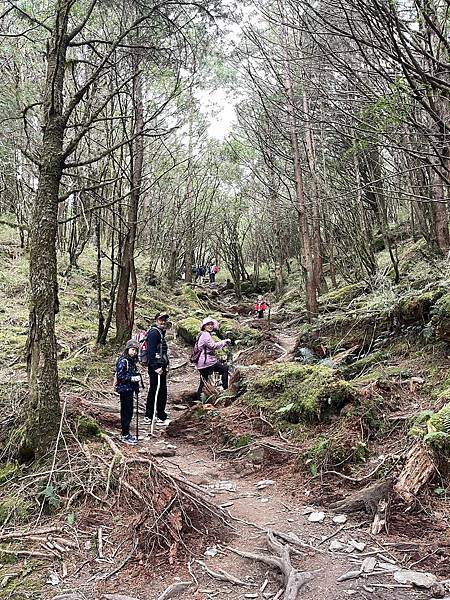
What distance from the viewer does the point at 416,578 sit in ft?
11.3

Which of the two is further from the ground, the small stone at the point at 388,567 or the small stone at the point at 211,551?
the small stone at the point at 388,567

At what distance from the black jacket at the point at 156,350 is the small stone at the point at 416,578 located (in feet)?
18.3

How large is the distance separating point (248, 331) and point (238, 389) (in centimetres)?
664

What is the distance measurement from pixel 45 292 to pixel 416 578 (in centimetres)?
426

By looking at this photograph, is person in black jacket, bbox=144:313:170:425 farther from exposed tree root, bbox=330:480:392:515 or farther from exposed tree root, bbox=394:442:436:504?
exposed tree root, bbox=394:442:436:504

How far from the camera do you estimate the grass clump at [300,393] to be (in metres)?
6.57

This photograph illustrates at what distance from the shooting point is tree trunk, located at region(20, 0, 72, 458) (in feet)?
17.6

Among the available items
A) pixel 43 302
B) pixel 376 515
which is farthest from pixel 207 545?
pixel 43 302

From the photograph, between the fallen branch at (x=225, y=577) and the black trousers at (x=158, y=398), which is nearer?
the fallen branch at (x=225, y=577)

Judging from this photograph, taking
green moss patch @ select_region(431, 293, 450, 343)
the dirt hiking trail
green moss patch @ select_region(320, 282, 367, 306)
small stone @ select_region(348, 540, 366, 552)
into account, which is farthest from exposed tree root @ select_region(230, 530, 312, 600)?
green moss patch @ select_region(320, 282, 367, 306)

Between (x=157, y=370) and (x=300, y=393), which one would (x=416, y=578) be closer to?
(x=300, y=393)

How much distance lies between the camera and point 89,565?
4035 mm

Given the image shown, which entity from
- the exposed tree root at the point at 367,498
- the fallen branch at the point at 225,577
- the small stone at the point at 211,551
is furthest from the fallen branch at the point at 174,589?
the exposed tree root at the point at 367,498

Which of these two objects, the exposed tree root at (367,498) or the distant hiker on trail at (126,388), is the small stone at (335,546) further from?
the distant hiker on trail at (126,388)
